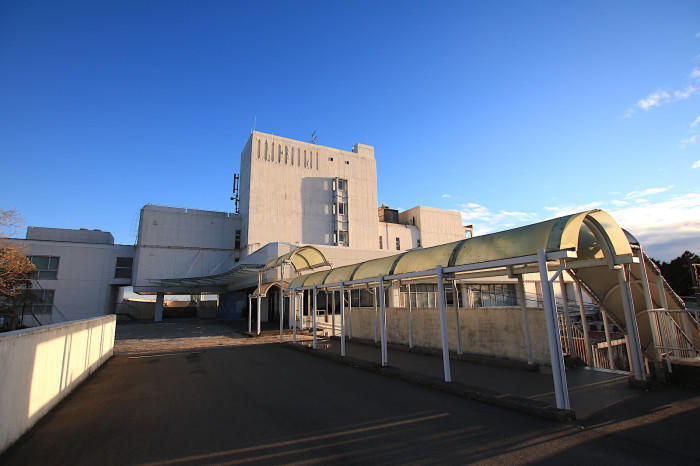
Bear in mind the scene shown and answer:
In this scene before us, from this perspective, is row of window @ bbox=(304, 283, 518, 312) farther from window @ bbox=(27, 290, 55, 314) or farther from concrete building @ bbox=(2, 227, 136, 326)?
window @ bbox=(27, 290, 55, 314)

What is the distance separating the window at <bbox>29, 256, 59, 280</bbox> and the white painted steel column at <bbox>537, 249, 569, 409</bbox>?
1862 inches

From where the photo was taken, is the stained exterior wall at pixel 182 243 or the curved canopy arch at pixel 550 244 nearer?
the curved canopy arch at pixel 550 244

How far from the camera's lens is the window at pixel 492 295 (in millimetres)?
35406

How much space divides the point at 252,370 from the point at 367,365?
3.38 m

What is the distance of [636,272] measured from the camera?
8.30m

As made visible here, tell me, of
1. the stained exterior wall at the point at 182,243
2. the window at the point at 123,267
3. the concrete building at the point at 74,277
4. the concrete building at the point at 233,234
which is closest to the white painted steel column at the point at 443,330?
the concrete building at the point at 233,234

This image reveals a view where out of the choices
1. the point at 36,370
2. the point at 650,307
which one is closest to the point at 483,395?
the point at 650,307

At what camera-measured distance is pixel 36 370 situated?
5.41 meters

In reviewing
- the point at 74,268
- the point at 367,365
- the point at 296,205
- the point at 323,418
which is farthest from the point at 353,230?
the point at 323,418

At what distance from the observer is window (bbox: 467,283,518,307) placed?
1394 inches

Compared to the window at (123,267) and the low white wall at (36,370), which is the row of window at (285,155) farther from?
the low white wall at (36,370)

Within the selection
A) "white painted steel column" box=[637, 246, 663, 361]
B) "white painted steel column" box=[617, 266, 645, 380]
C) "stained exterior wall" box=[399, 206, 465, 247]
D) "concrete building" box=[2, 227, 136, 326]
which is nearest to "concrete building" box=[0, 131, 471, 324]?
"concrete building" box=[2, 227, 136, 326]

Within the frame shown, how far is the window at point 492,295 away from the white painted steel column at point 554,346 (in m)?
30.7

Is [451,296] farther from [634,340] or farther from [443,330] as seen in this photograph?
[443,330]
